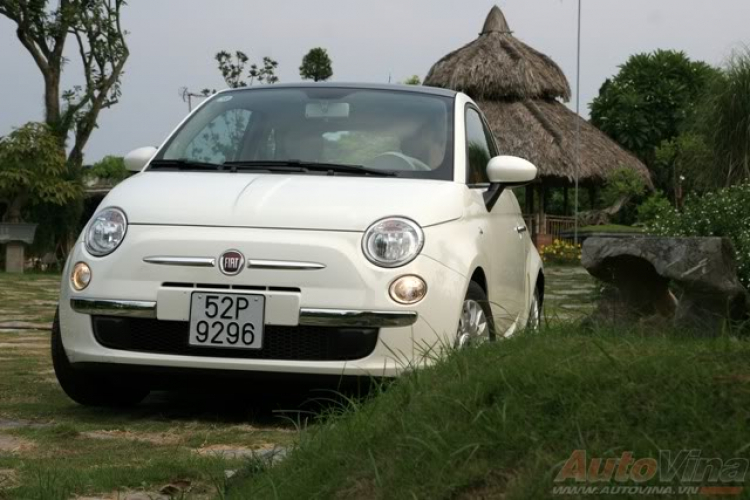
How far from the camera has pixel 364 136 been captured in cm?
616

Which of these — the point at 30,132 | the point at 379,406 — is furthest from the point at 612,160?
the point at 379,406

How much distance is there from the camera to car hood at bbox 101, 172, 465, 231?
5246 mm

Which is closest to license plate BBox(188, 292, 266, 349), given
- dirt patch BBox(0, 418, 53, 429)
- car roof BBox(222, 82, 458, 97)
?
dirt patch BBox(0, 418, 53, 429)

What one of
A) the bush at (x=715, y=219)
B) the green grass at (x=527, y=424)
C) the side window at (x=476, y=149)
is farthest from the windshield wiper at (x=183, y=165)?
the bush at (x=715, y=219)

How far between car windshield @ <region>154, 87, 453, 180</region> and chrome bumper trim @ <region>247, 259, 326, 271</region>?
0.85 metres

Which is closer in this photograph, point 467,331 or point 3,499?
point 3,499

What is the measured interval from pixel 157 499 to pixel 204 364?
150 cm

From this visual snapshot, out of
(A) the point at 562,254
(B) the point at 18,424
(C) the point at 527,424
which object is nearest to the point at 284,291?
(B) the point at 18,424

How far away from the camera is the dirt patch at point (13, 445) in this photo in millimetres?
4590

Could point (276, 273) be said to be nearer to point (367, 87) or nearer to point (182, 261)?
point (182, 261)

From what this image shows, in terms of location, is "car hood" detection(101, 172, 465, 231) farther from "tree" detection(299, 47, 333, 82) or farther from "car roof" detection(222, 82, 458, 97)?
"tree" detection(299, 47, 333, 82)

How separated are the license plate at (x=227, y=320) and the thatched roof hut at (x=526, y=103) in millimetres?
30398

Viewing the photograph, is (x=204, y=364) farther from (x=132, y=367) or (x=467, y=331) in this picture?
(x=467, y=331)

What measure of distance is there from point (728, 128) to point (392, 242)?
1440 centimetres
